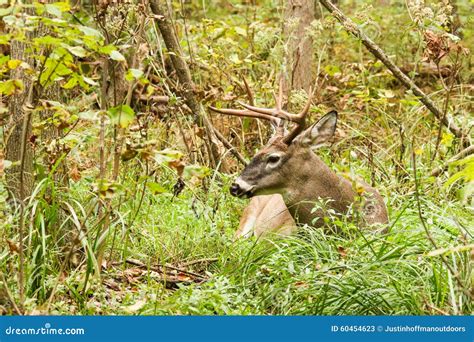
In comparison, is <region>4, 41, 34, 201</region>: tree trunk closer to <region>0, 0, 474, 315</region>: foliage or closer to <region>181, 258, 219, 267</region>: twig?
<region>0, 0, 474, 315</region>: foliage

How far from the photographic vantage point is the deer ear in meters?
Answer: 7.15

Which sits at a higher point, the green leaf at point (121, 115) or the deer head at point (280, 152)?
the green leaf at point (121, 115)

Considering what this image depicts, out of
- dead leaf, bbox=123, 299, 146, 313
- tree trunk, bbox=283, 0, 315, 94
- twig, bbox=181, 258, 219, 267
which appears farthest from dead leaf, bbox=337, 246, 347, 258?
tree trunk, bbox=283, 0, 315, 94

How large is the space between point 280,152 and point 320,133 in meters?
0.32

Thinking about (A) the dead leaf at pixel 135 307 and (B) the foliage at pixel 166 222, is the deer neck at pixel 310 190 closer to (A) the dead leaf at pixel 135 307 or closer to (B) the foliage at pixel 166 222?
(B) the foliage at pixel 166 222

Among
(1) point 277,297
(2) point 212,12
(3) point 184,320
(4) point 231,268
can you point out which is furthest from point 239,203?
(2) point 212,12

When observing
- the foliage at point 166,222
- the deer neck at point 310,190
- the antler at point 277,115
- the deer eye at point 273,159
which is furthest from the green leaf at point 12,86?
the deer neck at point 310,190

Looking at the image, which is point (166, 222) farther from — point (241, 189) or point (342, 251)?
point (342, 251)

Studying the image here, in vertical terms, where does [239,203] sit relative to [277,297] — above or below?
below

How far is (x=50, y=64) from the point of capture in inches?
186

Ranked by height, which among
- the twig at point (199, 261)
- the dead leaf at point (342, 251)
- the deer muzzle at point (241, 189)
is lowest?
the twig at point (199, 261)

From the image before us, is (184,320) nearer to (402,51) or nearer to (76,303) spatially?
(76,303)

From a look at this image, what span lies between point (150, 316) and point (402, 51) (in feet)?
24.5

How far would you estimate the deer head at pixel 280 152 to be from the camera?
702cm
